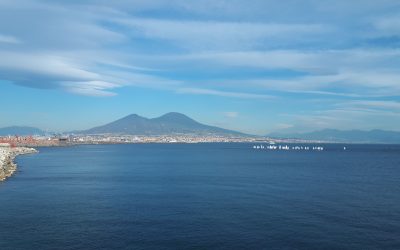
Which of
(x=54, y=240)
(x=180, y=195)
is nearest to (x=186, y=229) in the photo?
(x=54, y=240)

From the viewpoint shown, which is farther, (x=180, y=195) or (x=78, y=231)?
(x=180, y=195)

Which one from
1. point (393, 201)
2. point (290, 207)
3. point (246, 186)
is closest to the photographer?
point (290, 207)

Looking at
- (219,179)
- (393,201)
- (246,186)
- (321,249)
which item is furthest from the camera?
(219,179)

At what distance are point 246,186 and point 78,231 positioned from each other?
30105 mm

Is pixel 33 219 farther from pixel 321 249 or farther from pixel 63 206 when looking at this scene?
pixel 321 249

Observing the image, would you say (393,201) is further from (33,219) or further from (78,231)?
(33,219)

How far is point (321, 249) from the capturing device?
92.1 feet

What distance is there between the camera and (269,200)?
150 feet

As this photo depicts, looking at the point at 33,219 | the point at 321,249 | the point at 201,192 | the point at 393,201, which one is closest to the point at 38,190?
the point at 33,219

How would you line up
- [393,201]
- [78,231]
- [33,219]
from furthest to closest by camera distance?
[393,201], [33,219], [78,231]

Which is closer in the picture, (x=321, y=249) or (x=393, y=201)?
(x=321, y=249)

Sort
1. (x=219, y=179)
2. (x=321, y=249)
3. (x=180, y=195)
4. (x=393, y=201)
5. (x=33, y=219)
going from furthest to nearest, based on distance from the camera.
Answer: (x=219, y=179), (x=180, y=195), (x=393, y=201), (x=33, y=219), (x=321, y=249)

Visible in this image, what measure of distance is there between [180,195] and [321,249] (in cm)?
2441

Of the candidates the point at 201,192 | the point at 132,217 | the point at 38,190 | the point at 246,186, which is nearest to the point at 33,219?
the point at 132,217
